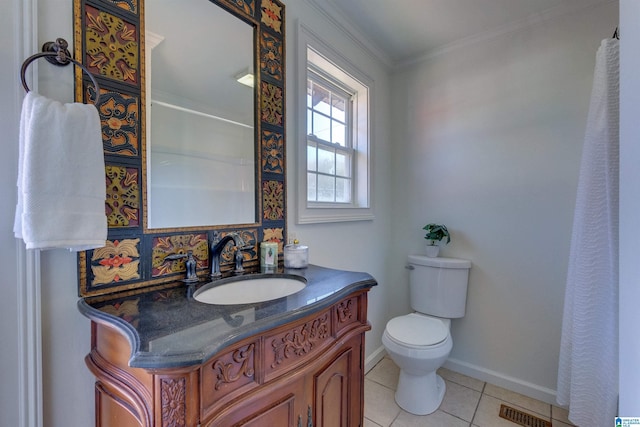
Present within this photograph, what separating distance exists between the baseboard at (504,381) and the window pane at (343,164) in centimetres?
168

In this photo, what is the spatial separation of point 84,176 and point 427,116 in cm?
223

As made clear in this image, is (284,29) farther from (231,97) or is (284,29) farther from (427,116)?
(427,116)

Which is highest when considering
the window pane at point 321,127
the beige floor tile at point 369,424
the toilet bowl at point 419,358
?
the window pane at point 321,127

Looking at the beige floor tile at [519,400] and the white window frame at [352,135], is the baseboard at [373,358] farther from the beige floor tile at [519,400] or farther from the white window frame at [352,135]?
the white window frame at [352,135]

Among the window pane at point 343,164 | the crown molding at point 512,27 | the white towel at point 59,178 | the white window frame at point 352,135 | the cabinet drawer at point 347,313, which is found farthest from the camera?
the window pane at point 343,164

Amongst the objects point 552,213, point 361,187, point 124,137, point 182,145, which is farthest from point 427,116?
point 124,137

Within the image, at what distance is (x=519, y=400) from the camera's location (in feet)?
5.84

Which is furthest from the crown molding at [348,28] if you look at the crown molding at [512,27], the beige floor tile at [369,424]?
the beige floor tile at [369,424]

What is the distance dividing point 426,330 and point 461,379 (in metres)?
0.65

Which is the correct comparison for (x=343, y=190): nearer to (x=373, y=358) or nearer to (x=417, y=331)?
(x=417, y=331)

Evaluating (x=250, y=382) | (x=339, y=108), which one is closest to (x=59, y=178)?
(x=250, y=382)

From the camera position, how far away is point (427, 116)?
2217mm

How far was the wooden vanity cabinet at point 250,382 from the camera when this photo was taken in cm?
56

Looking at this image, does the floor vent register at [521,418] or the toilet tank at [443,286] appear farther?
the toilet tank at [443,286]
